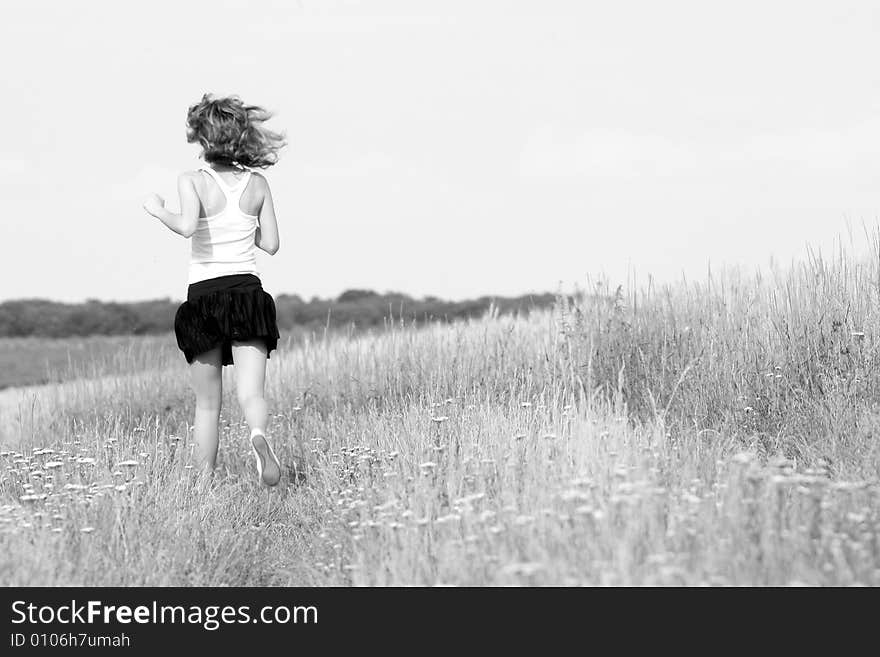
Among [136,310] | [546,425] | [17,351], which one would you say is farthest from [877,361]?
[136,310]

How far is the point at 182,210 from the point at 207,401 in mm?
1284

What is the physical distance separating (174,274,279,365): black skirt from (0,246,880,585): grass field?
2.97 ft

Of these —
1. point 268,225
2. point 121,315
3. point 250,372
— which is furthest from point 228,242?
point 121,315

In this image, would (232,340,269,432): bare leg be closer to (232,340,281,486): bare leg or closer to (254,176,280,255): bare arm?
(232,340,281,486): bare leg

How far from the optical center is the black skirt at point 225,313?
5621mm

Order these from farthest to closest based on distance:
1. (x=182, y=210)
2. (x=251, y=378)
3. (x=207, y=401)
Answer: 1. (x=207, y=401)
2. (x=251, y=378)
3. (x=182, y=210)

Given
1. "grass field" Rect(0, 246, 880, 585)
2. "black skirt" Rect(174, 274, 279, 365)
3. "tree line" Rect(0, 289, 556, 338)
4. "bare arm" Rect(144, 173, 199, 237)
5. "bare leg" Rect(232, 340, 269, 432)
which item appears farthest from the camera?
"tree line" Rect(0, 289, 556, 338)

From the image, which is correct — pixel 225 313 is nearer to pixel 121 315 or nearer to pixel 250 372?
pixel 250 372

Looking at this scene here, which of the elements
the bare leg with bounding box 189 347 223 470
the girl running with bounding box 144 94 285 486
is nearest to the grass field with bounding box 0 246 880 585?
the bare leg with bounding box 189 347 223 470

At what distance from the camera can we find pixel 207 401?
6.01 m

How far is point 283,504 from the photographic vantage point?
6484mm

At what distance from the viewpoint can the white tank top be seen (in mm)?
5664
